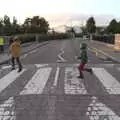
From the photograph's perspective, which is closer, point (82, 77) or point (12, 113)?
point (12, 113)

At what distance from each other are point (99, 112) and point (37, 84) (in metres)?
4.77

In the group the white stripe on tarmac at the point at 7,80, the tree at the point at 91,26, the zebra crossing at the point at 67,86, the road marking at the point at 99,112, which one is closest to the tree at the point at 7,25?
the zebra crossing at the point at 67,86

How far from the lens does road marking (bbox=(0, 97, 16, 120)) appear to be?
8641 mm

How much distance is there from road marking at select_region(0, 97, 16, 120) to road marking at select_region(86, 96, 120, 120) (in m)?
1.60

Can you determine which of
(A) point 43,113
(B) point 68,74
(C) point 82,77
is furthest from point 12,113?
Answer: (B) point 68,74

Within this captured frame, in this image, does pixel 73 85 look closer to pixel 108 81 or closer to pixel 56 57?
pixel 108 81

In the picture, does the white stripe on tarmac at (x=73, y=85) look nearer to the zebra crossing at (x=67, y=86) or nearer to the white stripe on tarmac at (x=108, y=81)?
the zebra crossing at (x=67, y=86)

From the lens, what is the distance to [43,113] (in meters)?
9.00

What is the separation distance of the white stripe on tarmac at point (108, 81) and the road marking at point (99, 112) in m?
2.13

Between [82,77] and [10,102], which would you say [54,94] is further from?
[82,77]

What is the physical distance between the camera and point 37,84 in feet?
44.5

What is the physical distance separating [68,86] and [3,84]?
7.45ft

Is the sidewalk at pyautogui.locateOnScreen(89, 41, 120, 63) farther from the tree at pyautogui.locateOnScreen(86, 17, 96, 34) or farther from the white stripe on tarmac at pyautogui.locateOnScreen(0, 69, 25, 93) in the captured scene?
the tree at pyautogui.locateOnScreen(86, 17, 96, 34)

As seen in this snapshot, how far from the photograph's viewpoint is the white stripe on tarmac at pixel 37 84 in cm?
1204
